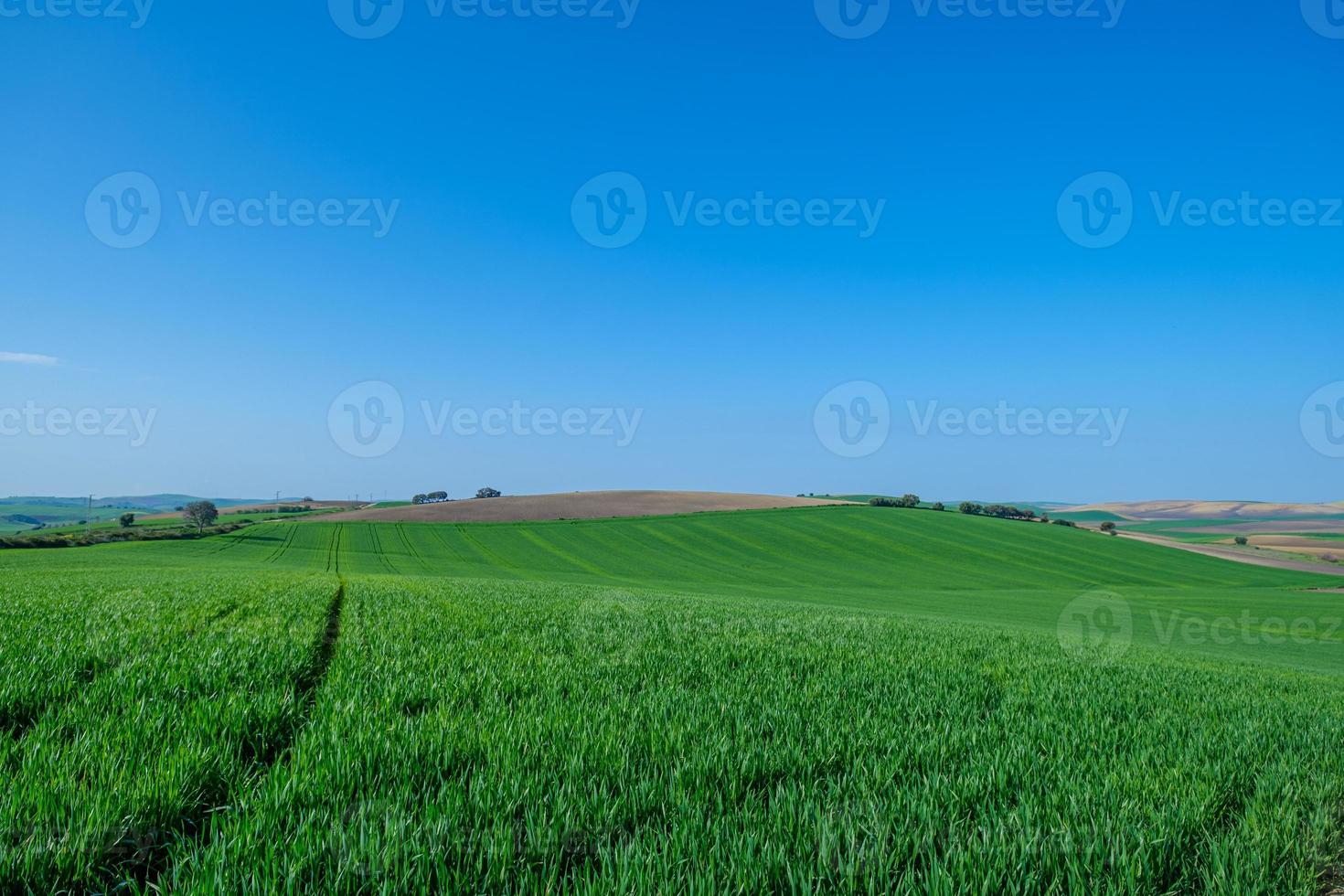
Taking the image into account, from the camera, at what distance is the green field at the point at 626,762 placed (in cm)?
289

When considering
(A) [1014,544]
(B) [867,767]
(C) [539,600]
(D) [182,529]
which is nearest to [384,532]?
(D) [182,529]

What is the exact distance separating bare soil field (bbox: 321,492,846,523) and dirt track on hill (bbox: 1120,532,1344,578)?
46.3 metres

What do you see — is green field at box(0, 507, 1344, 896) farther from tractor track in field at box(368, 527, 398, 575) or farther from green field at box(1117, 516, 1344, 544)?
green field at box(1117, 516, 1344, 544)

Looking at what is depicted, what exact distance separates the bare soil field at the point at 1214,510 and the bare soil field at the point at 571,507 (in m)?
106

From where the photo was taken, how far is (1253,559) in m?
71.9

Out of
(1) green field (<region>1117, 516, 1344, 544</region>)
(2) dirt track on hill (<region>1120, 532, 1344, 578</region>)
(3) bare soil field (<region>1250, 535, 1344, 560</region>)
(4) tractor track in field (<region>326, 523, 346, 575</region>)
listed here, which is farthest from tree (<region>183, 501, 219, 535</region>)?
(1) green field (<region>1117, 516, 1344, 544</region>)

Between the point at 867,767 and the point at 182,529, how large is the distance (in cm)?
9201

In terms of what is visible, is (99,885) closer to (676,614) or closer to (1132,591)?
(676,614)

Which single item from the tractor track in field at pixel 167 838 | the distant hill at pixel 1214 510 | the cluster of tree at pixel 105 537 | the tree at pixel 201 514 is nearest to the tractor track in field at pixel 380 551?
the cluster of tree at pixel 105 537

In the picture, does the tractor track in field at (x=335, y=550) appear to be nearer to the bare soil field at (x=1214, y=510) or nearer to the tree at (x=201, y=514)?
the tree at (x=201, y=514)

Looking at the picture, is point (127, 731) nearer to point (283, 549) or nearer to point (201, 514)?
point (283, 549)

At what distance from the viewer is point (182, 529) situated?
73.0m

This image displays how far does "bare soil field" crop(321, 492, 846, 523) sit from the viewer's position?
86625 mm

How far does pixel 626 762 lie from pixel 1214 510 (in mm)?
196192
